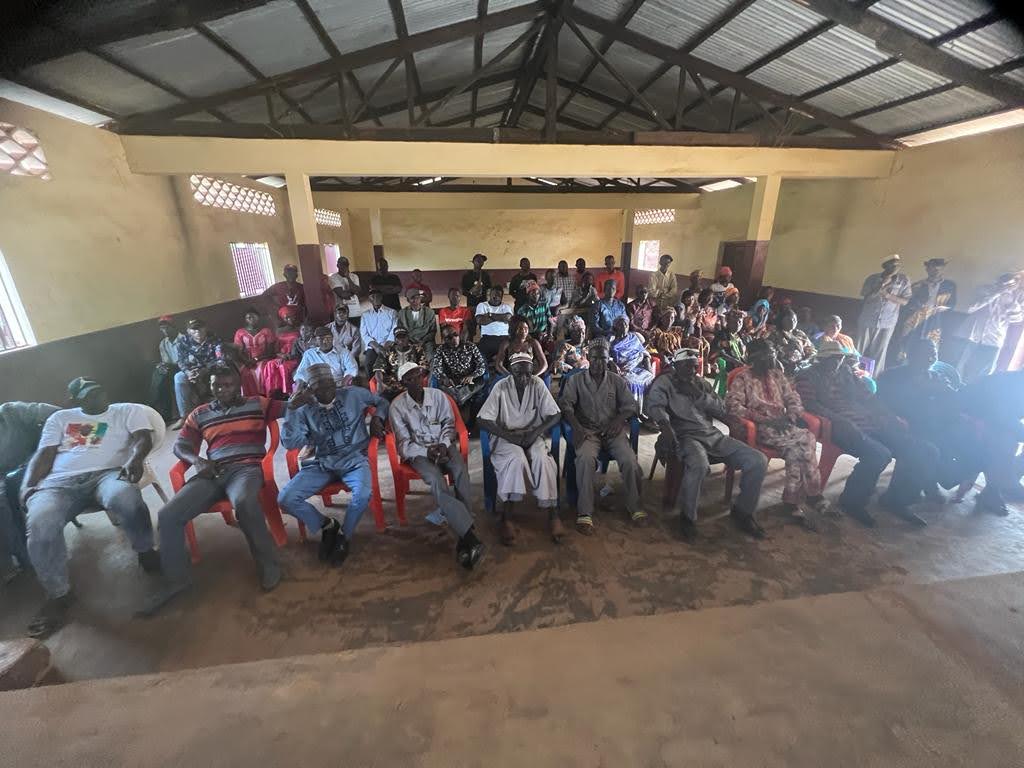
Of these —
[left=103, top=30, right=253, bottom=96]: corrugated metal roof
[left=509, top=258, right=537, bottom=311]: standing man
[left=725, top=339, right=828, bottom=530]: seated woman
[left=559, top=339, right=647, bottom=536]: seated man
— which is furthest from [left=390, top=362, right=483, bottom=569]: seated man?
[left=103, top=30, right=253, bottom=96]: corrugated metal roof

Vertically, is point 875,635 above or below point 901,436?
above

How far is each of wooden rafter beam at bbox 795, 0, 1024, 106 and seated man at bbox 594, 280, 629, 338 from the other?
129 inches

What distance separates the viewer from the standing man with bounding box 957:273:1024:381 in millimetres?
5246

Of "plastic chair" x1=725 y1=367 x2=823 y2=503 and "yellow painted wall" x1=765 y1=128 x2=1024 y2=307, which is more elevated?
"yellow painted wall" x1=765 y1=128 x2=1024 y2=307

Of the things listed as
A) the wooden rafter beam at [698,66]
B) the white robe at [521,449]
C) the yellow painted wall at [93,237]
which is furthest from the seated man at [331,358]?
the wooden rafter beam at [698,66]

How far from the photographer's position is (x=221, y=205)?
7793 millimetres

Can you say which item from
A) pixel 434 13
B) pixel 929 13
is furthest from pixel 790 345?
pixel 434 13

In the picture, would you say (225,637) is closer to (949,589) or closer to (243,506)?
(243,506)

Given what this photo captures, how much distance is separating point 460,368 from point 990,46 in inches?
246

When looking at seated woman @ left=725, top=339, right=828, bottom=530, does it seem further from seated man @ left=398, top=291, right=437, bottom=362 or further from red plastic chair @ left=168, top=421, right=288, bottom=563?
red plastic chair @ left=168, top=421, right=288, bottom=563

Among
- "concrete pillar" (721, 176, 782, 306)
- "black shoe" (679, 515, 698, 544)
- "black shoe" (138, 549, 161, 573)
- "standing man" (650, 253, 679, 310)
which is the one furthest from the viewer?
"standing man" (650, 253, 679, 310)

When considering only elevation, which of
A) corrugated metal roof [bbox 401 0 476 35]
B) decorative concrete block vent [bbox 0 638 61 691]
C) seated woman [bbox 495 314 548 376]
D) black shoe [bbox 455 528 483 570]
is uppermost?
corrugated metal roof [bbox 401 0 476 35]

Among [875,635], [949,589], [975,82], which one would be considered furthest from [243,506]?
[975,82]

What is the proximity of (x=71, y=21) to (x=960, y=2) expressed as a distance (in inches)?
297
